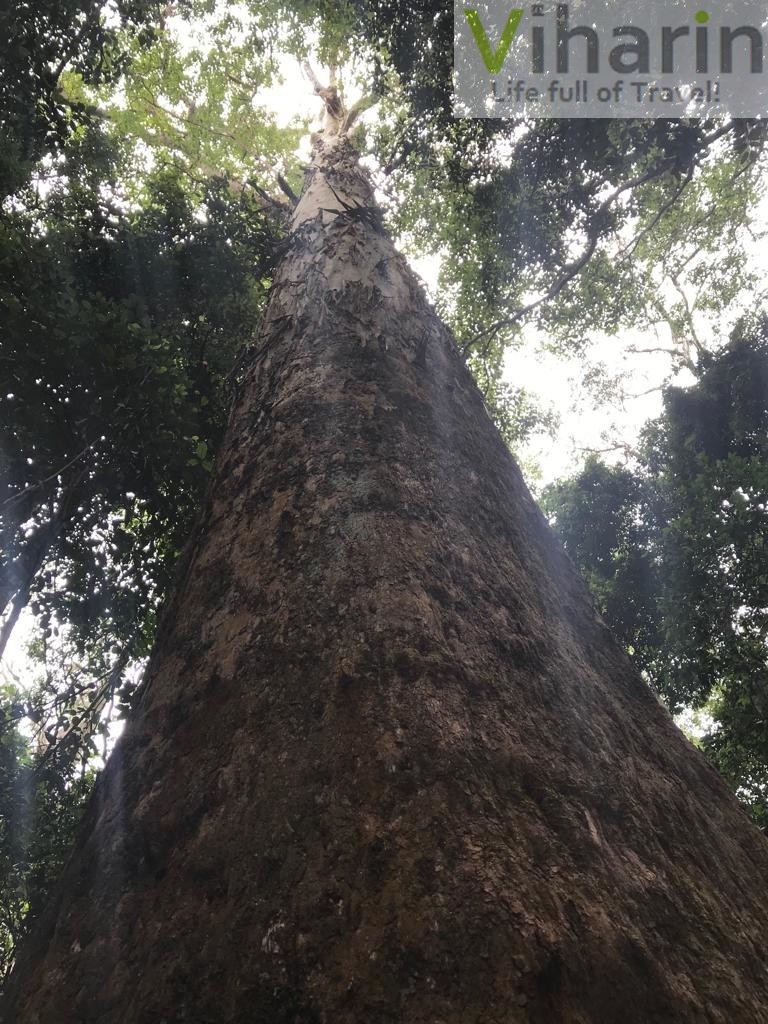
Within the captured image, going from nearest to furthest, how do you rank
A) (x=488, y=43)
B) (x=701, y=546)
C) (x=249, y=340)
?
(x=249, y=340)
(x=488, y=43)
(x=701, y=546)

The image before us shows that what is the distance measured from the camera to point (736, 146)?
6902 mm

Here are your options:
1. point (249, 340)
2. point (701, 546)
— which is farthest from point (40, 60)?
point (701, 546)

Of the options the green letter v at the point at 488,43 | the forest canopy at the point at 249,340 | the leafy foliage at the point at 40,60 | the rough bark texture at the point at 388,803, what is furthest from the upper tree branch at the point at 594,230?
the rough bark texture at the point at 388,803

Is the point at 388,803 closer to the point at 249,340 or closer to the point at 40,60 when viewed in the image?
the point at 249,340

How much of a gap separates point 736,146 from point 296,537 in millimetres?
8061

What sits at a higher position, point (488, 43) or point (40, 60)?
point (488, 43)

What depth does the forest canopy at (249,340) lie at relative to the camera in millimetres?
4477

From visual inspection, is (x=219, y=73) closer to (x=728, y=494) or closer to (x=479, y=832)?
(x=728, y=494)

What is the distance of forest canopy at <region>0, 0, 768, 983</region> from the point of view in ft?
14.7

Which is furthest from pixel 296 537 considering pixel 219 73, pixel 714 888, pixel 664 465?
pixel 219 73

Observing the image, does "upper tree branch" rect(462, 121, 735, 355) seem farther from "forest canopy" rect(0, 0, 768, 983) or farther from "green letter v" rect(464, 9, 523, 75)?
"green letter v" rect(464, 9, 523, 75)

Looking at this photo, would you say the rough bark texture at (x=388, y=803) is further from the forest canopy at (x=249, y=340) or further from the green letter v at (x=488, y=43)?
the green letter v at (x=488, y=43)

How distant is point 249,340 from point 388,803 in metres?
3.64

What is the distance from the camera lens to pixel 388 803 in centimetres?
110
